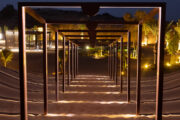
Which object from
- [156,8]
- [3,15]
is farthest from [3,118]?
[3,15]

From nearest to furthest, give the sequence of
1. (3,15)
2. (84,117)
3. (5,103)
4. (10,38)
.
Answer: (84,117) < (5,103) < (10,38) < (3,15)

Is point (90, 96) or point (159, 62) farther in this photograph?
point (90, 96)

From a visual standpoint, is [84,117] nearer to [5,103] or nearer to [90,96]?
[5,103]

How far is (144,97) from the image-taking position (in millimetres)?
7750

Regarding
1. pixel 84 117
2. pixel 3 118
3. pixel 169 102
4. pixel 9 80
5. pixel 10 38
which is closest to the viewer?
pixel 3 118

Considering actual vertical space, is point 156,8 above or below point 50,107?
above

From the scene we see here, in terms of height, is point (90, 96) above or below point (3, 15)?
below

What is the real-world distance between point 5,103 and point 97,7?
3.80 m

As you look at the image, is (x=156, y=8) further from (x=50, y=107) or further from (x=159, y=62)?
(x=50, y=107)

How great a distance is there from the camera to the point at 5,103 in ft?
19.6

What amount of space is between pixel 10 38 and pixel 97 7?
49242 mm

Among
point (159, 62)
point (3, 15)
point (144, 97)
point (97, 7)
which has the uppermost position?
point (3, 15)

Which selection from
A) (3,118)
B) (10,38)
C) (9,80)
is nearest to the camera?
(3,118)

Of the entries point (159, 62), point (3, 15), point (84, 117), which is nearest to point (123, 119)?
point (84, 117)
